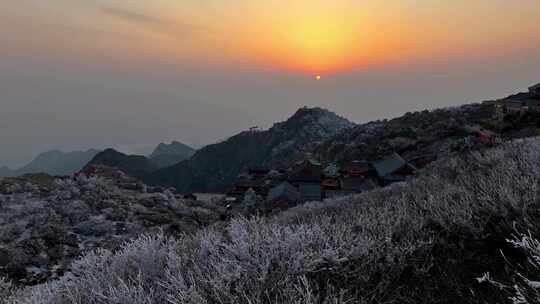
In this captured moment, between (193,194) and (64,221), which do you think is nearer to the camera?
(64,221)

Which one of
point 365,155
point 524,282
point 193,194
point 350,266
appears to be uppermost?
point 524,282

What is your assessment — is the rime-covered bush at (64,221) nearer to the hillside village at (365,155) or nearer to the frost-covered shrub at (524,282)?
the frost-covered shrub at (524,282)

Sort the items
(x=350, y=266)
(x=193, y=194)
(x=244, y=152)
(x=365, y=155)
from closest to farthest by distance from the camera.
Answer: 1. (x=350, y=266)
2. (x=193, y=194)
3. (x=365, y=155)
4. (x=244, y=152)

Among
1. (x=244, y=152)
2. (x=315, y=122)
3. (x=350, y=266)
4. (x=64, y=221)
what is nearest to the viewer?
(x=350, y=266)

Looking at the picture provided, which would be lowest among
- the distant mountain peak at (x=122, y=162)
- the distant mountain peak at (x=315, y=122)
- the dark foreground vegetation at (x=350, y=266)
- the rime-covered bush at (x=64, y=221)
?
the distant mountain peak at (x=122, y=162)

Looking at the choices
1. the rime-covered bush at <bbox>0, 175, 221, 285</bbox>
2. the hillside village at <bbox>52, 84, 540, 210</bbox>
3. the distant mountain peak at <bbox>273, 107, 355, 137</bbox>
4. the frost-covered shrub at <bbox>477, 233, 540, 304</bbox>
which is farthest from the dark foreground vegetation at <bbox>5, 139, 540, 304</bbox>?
the distant mountain peak at <bbox>273, 107, 355, 137</bbox>

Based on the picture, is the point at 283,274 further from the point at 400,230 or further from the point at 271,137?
the point at 271,137

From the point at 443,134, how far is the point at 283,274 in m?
75.1

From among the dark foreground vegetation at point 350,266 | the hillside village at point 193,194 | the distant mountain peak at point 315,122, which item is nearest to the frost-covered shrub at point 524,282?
the dark foreground vegetation at point 350,266

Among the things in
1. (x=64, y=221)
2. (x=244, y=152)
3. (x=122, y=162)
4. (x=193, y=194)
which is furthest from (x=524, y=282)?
(x=122, y=162)

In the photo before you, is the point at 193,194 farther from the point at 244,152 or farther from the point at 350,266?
the point at 244,152

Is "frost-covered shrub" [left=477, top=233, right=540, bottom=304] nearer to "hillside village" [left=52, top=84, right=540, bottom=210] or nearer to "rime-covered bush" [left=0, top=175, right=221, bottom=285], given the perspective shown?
"rime-covered bush" [left=0, top=175, right=221, bottom=285]

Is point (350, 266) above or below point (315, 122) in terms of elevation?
above

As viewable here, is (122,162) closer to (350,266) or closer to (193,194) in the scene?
(193,194)
